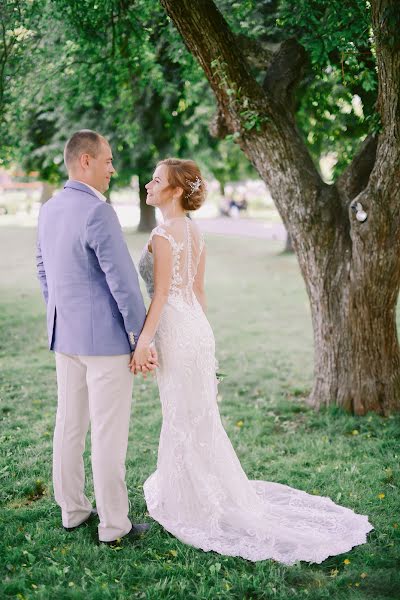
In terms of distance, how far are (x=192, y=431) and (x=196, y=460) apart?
201 millimetres

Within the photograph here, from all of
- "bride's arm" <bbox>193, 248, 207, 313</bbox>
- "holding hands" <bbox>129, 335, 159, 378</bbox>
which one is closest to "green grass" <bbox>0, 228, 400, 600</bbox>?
"holding hands" <bbox>129, 335, 159, 378</bbox>

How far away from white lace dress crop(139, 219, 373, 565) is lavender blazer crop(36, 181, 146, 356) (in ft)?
1.60

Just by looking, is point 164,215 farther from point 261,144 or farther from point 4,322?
point 4,322

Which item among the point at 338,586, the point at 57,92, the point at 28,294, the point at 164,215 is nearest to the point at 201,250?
the point at 164,215

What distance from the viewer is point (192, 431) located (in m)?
4.30

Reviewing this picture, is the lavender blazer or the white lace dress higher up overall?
the lavender blazer

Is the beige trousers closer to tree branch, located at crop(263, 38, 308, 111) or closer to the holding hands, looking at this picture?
the holding hands

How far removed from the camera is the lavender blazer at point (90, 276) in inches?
143

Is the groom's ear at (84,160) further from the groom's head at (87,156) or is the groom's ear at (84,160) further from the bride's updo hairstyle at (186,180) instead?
the bride's updo hairstyle at (186,180)

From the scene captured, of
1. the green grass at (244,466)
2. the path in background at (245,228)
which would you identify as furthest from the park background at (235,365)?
the path in background at (245,228)

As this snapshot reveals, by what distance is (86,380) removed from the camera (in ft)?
13.0

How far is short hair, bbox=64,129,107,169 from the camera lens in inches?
149

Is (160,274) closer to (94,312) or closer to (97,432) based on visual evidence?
(94,312)

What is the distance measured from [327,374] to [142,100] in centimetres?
1235
